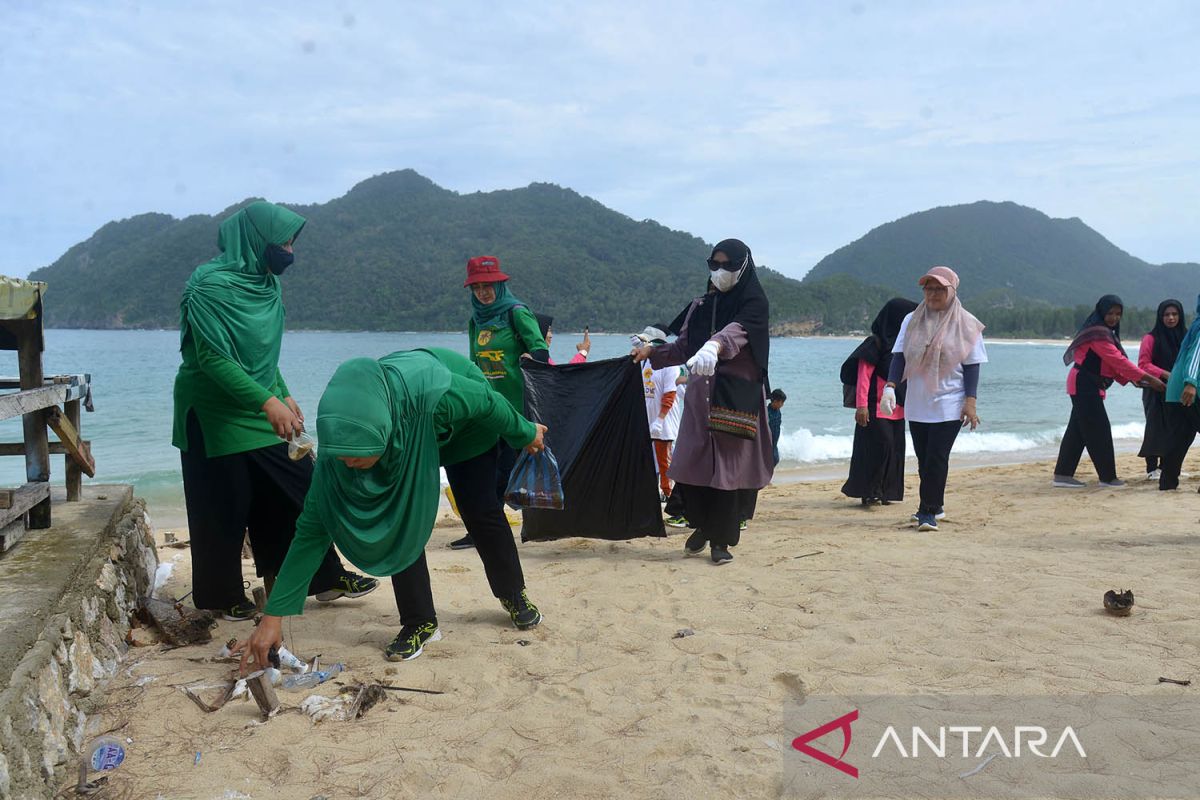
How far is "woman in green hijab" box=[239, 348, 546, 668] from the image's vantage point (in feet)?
8.97

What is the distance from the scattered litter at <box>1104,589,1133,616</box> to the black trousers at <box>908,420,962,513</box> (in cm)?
204

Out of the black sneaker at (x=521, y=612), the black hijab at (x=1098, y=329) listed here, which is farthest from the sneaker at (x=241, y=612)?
the black hijab at (x=1098, y=329)

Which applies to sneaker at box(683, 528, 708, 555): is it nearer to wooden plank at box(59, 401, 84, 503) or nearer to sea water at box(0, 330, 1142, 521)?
wooden plank at box(59, 401, 84, 503)

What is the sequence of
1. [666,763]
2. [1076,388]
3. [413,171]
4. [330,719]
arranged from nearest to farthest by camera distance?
[666,763], [330,719], [1076,388], [413,171]

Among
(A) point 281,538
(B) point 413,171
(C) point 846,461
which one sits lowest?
(C) point 846,461

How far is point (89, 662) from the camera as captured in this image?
3021 mm

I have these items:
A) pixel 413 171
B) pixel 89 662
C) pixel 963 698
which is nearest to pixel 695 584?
pixel 963 698

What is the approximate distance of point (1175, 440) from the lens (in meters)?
7.30

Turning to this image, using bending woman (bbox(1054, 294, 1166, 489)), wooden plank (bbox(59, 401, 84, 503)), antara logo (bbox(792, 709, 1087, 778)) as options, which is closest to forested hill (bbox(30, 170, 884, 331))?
bending woman (bbox(1054, 294, 1166, 489))

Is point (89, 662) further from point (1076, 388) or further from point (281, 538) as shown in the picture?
point (1076, 388)

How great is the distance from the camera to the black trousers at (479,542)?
3.52 meters

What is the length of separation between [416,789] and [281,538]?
167 cm

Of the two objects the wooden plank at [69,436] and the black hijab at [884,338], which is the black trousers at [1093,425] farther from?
the wooden plank at [69,436]

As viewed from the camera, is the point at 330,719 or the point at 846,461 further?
the point at 846,461
